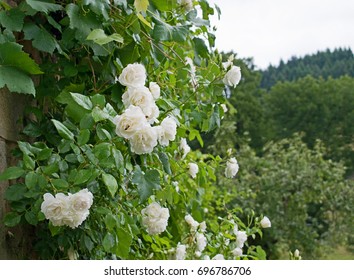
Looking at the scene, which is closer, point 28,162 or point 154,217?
point 28,162

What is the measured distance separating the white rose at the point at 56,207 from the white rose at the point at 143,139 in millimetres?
167

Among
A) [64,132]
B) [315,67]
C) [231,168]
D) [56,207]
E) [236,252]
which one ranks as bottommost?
[315,67]

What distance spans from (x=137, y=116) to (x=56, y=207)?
232 millimetres

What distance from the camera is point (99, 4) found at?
3.82 ft

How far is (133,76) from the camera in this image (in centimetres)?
118

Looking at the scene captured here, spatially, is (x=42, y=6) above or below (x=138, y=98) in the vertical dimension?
above

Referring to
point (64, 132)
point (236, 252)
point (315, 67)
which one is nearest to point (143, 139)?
point (64, 132)

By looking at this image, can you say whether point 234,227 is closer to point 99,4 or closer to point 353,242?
point 99,4

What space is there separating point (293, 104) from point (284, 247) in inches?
412

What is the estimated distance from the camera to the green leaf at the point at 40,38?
3.97 ft

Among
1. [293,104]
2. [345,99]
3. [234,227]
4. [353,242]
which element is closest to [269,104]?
[293,104]

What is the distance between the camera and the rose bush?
3.62 ft

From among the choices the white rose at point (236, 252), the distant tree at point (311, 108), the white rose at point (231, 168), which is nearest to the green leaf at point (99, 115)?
the white rose at point (231, 168)

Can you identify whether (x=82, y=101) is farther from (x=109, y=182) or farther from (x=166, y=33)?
(x=166, y=33)
